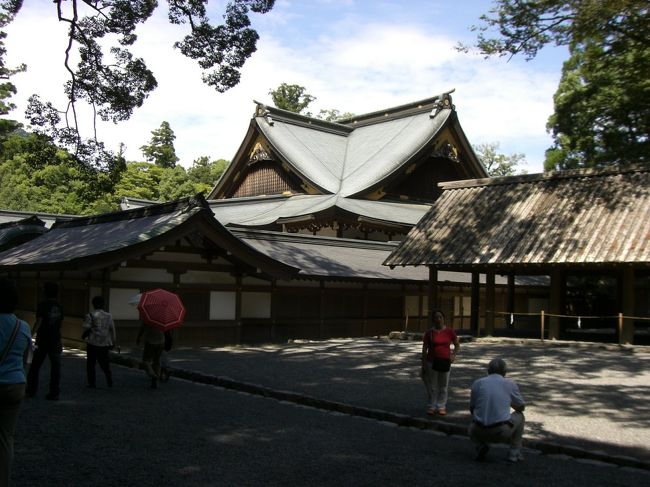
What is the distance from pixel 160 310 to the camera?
11.4 metres

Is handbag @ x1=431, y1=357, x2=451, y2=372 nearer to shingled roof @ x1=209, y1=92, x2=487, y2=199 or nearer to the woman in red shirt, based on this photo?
the woman in red shirt

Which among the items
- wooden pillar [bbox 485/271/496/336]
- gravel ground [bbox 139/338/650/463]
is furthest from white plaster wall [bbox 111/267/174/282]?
wooden pillar [bbox 485/271/496/336]

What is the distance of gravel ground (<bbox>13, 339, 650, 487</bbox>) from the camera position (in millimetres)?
6414

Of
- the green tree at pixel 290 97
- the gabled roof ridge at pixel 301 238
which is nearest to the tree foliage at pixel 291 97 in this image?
the green tree at pixel 290 97

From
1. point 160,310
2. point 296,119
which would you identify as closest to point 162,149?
point 296,119

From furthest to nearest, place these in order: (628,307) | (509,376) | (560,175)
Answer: (560,175) → (628,307) → (509,376)

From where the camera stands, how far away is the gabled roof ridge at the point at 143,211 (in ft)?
58.1

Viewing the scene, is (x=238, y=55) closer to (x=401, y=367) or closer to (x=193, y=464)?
(x=401, y=367)

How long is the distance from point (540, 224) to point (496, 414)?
1416 cm

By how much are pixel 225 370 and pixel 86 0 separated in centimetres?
800

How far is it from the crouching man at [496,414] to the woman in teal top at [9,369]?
4.26 m

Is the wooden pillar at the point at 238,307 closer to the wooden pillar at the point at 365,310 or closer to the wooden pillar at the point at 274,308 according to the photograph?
the wooden pillar at the point at 274,308

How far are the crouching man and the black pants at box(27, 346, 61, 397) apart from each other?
6017mm

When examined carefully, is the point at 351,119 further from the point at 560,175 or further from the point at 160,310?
the point at 160,310
